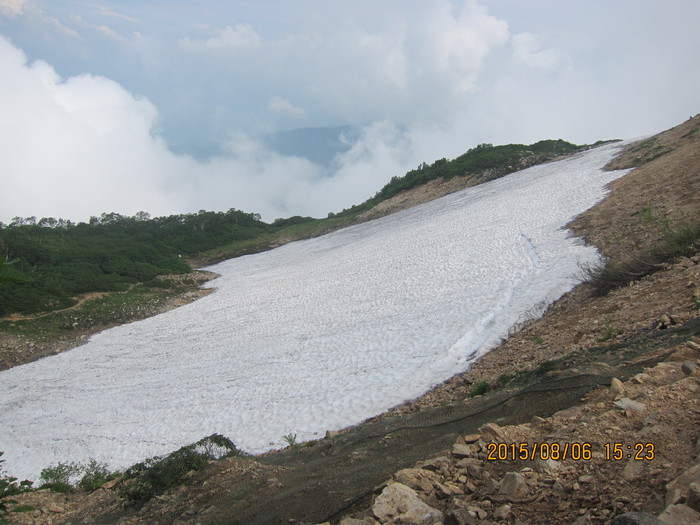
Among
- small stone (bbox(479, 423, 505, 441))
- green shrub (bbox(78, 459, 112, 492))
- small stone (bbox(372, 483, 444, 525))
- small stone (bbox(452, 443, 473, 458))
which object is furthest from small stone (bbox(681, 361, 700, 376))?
green shrub (bbox(78, 459, 112, 492))

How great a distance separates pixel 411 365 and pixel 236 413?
4.99 m

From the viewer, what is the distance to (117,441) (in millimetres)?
13719

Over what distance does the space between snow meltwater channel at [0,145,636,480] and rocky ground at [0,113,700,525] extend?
2.87 metres

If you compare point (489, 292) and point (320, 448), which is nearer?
point (320, 448)

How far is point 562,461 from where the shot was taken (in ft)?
13.5

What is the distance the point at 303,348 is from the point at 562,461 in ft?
46.4

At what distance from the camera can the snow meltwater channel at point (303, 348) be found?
42.8ft

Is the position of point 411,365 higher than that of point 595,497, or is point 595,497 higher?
point 595,497

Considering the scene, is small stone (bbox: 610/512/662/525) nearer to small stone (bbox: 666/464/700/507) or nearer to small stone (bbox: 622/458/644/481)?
small stone (bbox: 666/464/700/507)

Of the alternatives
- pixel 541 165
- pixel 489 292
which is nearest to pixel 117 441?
pixel 489 292

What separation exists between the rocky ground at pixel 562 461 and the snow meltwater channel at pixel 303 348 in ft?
9.40

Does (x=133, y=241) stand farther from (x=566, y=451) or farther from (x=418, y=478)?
(x=566, y=451)

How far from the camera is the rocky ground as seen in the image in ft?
11.7

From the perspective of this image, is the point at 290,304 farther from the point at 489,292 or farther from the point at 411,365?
the point at 411,365
